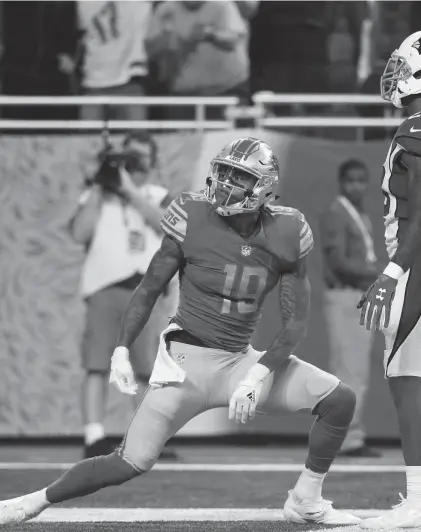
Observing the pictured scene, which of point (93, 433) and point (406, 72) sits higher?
point (406, 72)

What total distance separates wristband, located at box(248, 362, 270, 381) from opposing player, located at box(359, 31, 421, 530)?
0.39 metres

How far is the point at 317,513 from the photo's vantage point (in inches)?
180

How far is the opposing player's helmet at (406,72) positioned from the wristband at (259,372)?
43.9 inches

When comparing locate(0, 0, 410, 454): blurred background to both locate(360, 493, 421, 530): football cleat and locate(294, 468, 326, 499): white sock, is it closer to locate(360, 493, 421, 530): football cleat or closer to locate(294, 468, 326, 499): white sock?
locate(294, 468, 326, 499): white sock

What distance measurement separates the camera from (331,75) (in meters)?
7.77

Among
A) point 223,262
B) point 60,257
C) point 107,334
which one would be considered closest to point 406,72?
point 223,262

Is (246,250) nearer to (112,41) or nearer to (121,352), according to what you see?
(121,352)

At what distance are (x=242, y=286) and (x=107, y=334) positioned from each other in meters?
2.53

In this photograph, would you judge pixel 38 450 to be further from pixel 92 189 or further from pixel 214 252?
pixel 214 252

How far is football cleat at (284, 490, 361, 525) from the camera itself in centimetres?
456

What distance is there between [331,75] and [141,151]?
1.56 m

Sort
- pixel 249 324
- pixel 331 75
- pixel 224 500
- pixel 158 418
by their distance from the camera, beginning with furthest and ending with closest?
1. pixel 331 75
2. pixel 224 500
3. pixel 249 324
4. pixel 158 418

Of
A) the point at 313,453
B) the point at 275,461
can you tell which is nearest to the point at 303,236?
the point at 313,453

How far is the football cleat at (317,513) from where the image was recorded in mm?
4562
